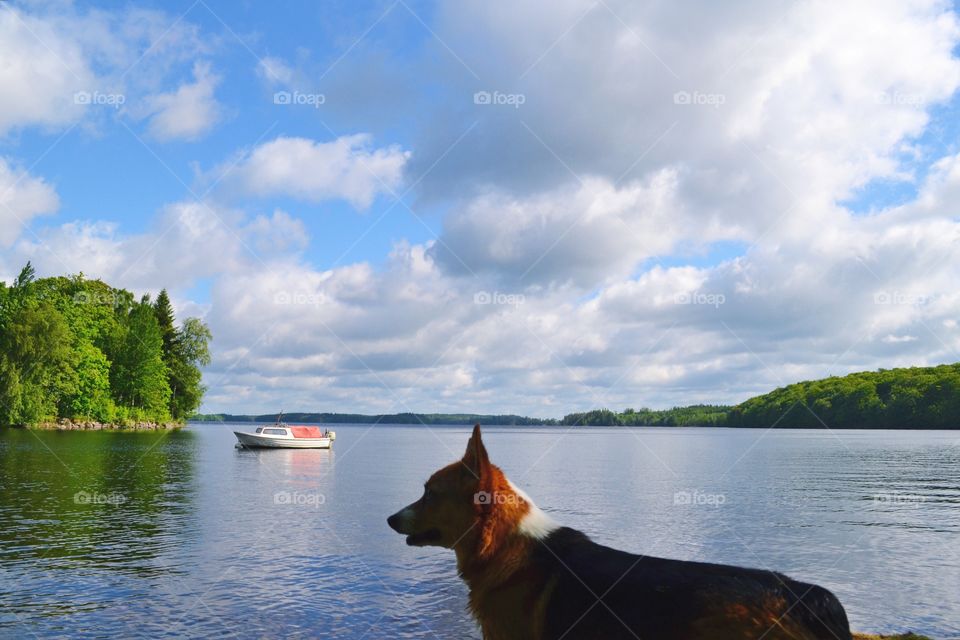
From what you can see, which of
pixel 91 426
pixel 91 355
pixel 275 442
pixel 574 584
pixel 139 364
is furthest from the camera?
pixel 139 364

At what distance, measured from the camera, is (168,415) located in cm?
12988

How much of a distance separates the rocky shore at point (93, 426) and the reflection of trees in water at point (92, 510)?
5517 centimetres

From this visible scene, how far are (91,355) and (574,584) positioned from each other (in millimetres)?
116695

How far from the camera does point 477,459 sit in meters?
5.87

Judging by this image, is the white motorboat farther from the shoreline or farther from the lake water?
the lake water

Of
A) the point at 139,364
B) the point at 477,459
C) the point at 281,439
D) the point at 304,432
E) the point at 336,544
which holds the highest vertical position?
the point at 139,364

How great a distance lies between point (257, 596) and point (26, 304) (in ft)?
314

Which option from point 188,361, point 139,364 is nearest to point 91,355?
point 139,364

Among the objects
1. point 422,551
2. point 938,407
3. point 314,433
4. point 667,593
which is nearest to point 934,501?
point 422,551

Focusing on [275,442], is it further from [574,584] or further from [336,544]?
[574,584]

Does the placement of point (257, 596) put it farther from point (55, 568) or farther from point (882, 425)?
point (882, 425)

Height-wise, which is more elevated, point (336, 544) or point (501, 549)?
point (501, 549)

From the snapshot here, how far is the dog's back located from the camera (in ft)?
14.7

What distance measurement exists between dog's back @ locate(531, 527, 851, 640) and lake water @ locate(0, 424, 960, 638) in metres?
9.28
